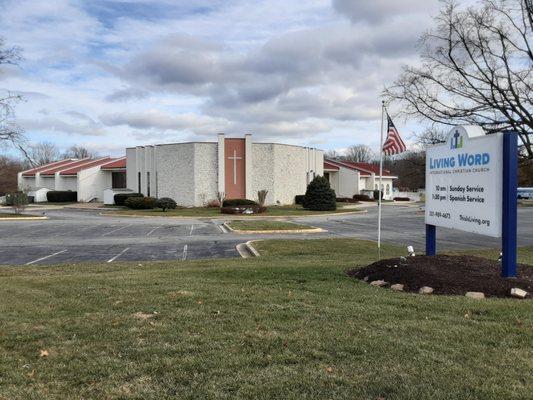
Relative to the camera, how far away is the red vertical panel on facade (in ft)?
152

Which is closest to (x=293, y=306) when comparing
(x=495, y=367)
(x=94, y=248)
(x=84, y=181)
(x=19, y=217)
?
(x=495, y=367)

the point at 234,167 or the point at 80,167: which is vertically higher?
the point at 80,167

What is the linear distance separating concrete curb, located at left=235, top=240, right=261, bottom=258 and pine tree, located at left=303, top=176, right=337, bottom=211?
81.8ft


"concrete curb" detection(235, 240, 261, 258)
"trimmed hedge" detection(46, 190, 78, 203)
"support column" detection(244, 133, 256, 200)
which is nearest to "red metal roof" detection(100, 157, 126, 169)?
"trimmed hedge" detection(46, 190, 78, 203)

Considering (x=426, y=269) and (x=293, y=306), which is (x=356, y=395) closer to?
(x=293, y=306)

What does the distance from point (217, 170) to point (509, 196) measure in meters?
39.6

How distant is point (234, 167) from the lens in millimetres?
46500

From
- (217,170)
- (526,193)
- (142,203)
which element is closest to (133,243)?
(142,203)

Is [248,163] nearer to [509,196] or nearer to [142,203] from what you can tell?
[142,203]

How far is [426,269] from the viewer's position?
7984mm

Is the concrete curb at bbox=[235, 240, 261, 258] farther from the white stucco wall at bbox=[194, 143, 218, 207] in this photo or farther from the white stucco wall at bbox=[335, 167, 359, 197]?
the white stucco wall at bbox=[335, 167, 359, 197]

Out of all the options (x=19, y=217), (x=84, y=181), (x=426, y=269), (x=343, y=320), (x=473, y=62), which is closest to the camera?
(x=343, y=320)

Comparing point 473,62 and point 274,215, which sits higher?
point 473,62

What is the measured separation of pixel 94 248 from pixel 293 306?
12490mm
